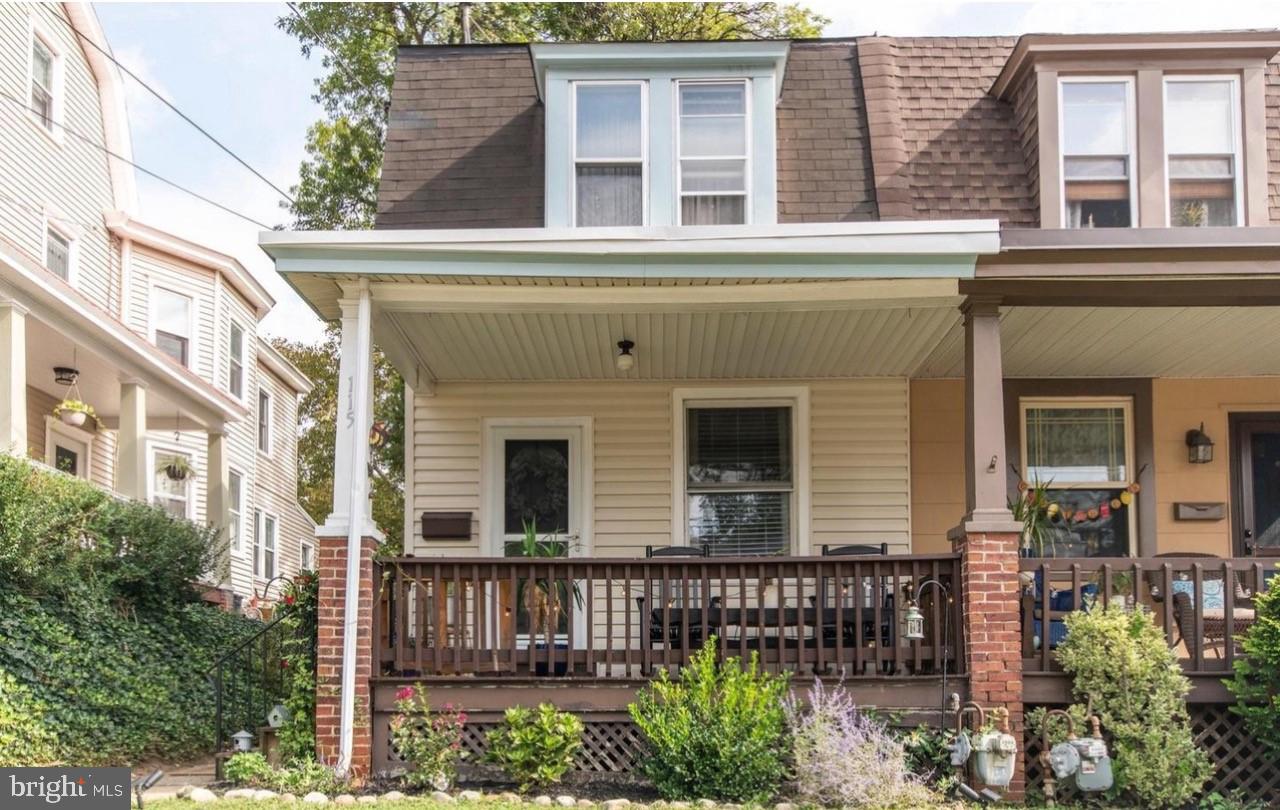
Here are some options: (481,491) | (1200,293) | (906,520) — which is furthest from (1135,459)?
(481,491)

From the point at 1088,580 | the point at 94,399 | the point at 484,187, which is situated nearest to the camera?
the point at 1088,580

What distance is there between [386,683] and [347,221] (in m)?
13.0

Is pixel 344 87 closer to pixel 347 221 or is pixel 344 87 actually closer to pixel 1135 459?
pixel 347 221

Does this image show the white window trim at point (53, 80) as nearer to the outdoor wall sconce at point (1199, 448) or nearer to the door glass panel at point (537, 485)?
the door glass panel at point (537, 485)

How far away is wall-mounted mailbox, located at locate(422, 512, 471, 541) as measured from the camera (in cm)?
1108

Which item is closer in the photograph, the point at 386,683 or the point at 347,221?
the point at 386,683

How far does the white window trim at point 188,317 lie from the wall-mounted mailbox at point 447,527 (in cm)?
990

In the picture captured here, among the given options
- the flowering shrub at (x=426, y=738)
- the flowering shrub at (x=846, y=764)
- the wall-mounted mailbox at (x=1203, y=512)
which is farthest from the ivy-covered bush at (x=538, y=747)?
the wall-mounted mailbox at (x=1203, y=512)

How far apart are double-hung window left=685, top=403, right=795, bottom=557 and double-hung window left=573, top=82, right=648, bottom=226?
7.09ft

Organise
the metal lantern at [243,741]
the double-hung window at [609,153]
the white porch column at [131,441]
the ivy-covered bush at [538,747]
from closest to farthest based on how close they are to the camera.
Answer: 1. the ivy-covered bush at [538,747]
2. the metal lantern at [243,741]
3. the double-hung window at [609,153]
4. the white porch column at [131,441]

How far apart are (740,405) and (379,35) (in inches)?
449

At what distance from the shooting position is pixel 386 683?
828 cm

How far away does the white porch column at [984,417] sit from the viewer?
8.20m

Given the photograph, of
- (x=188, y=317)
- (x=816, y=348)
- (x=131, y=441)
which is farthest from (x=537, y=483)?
(x=188, y=317)
